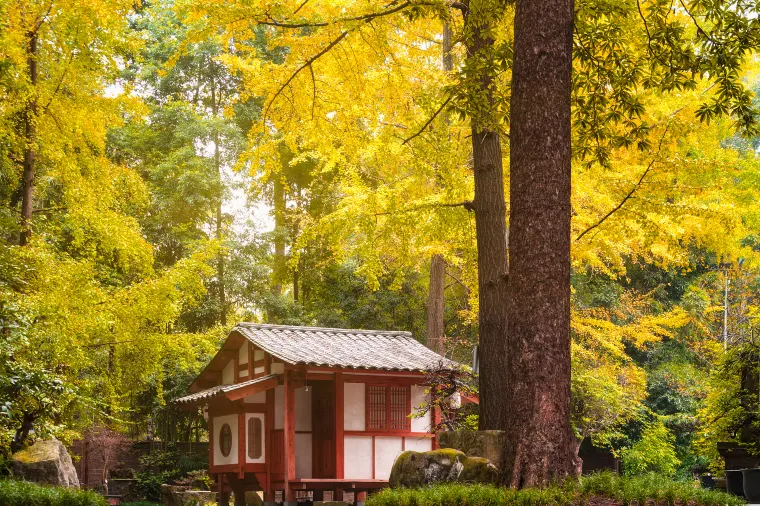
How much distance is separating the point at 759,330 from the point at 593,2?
22.6 feet

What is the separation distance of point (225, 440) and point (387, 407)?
4124 mm

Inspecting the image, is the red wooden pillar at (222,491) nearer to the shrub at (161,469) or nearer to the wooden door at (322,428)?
the wooden door at (322,428)

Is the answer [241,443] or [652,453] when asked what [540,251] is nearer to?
[241,443]

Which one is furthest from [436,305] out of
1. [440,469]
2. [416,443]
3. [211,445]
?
[440,469]

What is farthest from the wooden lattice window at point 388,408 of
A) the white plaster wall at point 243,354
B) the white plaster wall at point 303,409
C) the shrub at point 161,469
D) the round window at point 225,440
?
A: the shrub at point 161,469

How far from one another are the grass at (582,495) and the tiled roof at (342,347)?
29.9ft

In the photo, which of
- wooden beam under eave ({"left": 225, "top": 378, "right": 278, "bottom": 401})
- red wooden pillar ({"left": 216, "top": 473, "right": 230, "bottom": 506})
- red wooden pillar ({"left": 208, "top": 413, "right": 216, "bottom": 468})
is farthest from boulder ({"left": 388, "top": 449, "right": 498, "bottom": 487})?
red wooden pillar ({"left": 208, "top": 413, "right": 216, "bottom": 468})

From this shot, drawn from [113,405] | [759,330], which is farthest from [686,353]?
[113,405]

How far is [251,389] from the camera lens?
59.6 feet

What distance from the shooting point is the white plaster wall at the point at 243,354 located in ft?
67.8

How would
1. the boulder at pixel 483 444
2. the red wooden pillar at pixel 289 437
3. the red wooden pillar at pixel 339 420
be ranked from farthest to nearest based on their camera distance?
1. the red wooden pillar at pixel 339 420
2. the red wooden pillar at pixel 289 437
3. the boulder at pixel 483 444

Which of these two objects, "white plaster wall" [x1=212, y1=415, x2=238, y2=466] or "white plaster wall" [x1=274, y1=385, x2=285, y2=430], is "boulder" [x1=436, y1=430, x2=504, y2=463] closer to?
"white plaster wall" [x1=274, y1=385, x2=285, y2=430]

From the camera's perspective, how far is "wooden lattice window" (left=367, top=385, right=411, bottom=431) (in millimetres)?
19078

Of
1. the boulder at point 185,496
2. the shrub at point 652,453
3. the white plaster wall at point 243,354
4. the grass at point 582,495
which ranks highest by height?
the white plaster wall at point 243,354
